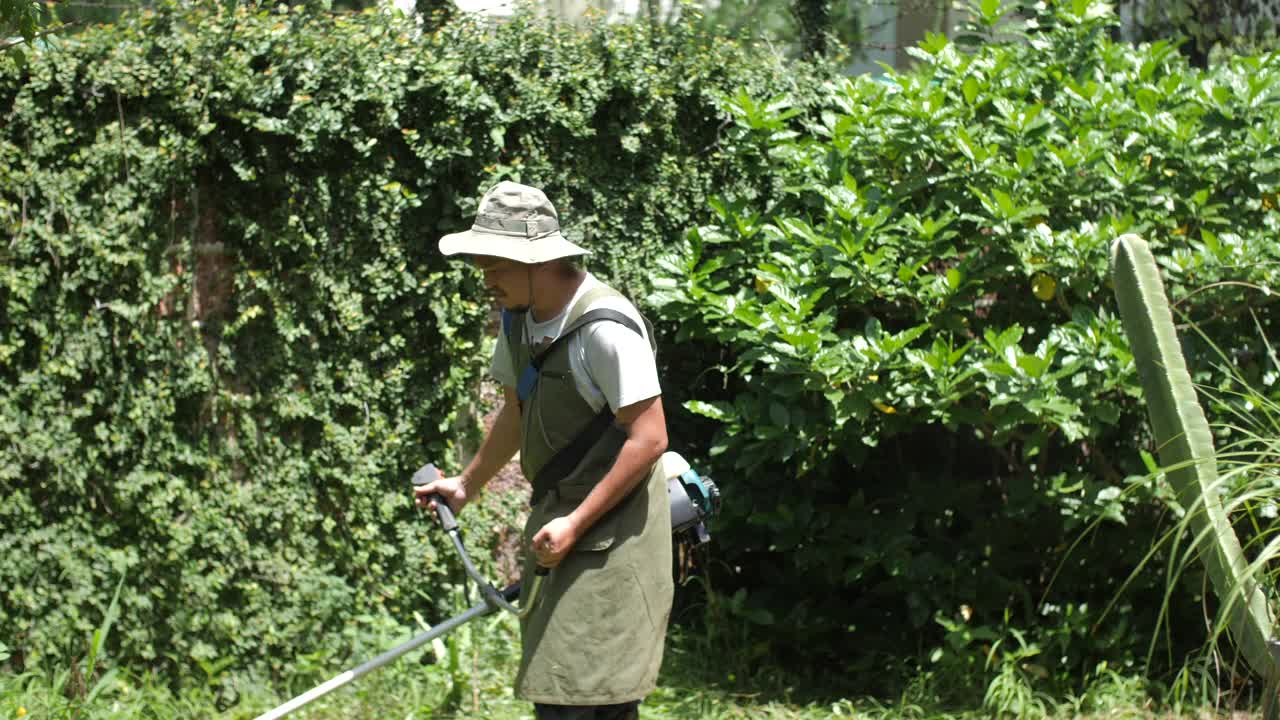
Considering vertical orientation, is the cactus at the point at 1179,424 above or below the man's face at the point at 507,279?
below

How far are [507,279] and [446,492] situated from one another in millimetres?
717

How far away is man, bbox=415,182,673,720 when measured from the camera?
3.16 m

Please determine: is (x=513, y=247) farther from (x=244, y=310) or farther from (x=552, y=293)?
(x=244, y=310)

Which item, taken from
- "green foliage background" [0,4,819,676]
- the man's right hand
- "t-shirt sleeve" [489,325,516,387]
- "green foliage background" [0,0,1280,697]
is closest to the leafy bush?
"green foliage background" [0,0,1280,697]

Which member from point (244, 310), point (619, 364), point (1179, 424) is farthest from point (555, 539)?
point (244, 310)

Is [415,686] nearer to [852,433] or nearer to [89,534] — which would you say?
[89,534]

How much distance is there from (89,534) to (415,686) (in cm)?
134

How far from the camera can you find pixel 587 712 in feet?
10.7

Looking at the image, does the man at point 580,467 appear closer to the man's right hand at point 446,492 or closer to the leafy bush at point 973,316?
the man's right hand at point 446,492

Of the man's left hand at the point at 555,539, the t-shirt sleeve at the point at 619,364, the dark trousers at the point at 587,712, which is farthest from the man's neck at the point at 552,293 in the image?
the dark trousers at the point at 587,712

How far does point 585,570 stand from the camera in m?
3.24

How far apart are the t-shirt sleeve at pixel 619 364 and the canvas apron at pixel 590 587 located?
9 cm

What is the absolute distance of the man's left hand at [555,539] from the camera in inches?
122

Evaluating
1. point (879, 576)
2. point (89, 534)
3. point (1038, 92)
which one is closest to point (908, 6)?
point (1038, 92)
